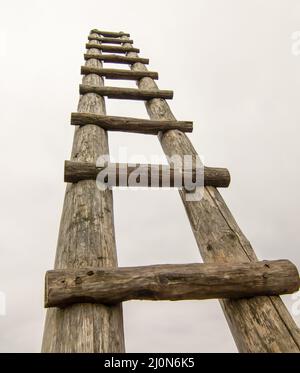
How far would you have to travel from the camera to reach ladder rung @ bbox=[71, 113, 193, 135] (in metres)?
2.42

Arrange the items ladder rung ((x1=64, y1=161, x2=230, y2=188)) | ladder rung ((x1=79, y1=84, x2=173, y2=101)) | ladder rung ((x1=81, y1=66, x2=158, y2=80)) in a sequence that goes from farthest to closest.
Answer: ladder rung ((x1=81, y1=66, x2=158, y2=80)) → ladder rung ((x1=79, y1=84, x2=173, y2=101)) → ladder rung ((x1=64, y1=161, x2=230, y2=188))

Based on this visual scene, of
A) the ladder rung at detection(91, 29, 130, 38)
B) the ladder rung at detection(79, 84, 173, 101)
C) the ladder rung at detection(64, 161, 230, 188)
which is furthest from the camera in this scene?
the ladder rung at detection(91, 29, 130, 38)

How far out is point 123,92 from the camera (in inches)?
116

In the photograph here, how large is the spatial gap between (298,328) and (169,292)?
502 mm

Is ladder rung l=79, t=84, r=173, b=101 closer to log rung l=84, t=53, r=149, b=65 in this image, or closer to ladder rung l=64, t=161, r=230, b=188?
log rung l=84, t=53, r=149, b=65

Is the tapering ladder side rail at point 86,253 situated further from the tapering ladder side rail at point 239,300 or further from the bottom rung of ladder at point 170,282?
the tapering ladder side rail at point 239,300

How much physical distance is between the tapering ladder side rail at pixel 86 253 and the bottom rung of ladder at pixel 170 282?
0.20ft

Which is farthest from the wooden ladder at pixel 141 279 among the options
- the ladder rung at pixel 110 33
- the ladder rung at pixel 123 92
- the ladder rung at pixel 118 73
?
the ladder rung at pixel 110 33

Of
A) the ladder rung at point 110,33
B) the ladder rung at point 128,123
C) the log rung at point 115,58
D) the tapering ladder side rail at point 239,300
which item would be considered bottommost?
the tapering ladder side rail at point 239,300

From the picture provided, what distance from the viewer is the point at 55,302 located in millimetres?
1188

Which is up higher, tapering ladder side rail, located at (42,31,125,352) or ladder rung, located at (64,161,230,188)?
ladder rung, located at (64,161,230,188)

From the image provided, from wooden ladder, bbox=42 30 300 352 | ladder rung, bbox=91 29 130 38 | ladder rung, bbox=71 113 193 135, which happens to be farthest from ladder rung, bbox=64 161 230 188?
ladder rung, bbox=91 29 130 38

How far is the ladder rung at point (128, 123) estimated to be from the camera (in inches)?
95.3
